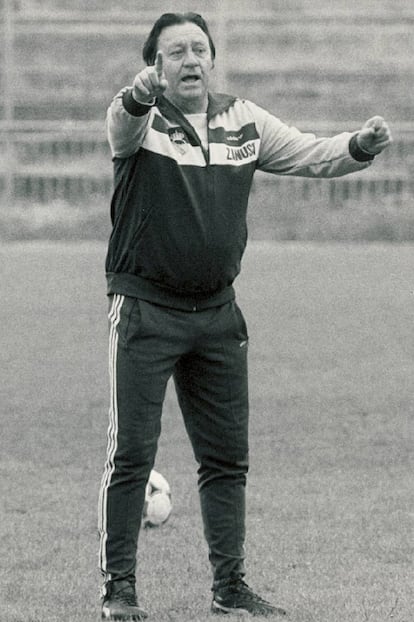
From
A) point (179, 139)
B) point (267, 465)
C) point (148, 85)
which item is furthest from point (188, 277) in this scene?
point (267, 465)

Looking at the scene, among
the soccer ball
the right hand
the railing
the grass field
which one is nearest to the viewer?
the right hand

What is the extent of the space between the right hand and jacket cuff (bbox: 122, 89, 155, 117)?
0.05 ft

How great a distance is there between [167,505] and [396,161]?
2174cm

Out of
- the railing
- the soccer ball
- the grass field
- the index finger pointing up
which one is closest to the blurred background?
the railing

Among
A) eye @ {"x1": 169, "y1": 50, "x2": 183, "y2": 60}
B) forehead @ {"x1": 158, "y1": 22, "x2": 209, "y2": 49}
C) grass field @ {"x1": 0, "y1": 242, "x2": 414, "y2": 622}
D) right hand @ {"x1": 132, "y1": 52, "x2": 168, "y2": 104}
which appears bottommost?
grass field @ {"x1": 0, "y1": 242, "x2": 414, "y2": 622}

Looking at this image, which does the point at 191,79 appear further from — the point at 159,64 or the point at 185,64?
the point at 159,64

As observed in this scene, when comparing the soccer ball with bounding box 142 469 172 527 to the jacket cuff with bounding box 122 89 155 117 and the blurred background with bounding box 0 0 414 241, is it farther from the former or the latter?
the blurred background with bounding box 0 0 414 241

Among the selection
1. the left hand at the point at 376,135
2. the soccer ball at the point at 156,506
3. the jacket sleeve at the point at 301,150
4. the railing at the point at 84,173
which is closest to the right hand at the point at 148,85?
the jacket sleeve at the point at 301,150

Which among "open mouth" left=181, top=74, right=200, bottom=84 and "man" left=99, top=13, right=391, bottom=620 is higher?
"open mouth" left=181, top=74, right=200, bottom=84

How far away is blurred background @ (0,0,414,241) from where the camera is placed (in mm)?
28344

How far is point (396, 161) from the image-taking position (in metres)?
28.2

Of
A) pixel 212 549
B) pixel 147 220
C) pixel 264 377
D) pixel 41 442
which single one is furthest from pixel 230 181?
pixel 264 377

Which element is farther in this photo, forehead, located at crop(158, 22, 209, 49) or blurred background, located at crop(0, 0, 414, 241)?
blurred background, located at crop(0, 0, 414, 241)

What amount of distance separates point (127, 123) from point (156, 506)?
104 inches
